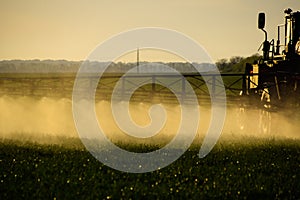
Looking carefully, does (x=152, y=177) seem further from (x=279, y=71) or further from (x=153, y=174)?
(x=279, y=71)

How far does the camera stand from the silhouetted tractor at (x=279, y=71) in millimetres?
23562

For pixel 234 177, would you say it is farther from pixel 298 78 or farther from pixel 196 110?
pixel 196 110

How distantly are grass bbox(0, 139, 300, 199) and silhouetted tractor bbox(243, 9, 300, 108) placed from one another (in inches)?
355

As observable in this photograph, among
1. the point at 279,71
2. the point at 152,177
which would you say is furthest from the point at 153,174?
the point at 279,71

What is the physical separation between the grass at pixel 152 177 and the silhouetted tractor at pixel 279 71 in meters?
9.02

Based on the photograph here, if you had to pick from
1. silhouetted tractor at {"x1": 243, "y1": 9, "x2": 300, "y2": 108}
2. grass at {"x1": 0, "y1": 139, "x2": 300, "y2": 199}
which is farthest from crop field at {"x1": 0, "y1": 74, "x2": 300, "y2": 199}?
silhouetted tractor at {"x1": 243, "y1": 9, "x2": 300, "y2": 108}

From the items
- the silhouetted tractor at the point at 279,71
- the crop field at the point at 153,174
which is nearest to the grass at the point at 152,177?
the crop field at the point at 153,174

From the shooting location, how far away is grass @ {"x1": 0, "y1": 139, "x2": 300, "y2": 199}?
32.6 feet

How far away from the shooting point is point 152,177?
449 inches

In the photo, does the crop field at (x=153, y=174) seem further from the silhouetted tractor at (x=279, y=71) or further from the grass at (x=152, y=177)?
the silhouetted tractor at (x=279, y=71)

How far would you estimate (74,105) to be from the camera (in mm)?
29547

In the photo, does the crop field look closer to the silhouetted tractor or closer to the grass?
the grass

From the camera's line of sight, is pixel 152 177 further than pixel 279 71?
No

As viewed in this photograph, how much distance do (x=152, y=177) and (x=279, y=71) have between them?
14.7 metres
